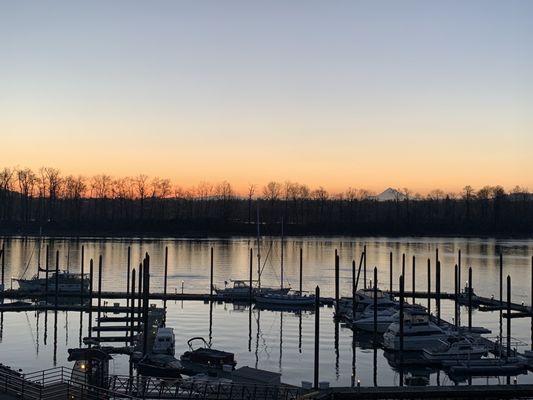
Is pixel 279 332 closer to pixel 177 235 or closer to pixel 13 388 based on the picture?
Result: pixel 13 388

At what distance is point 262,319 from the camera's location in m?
56.2

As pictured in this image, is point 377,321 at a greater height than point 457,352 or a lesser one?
greater

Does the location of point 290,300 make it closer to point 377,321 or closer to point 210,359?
point 377,321

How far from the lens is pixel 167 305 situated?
62.2 metres

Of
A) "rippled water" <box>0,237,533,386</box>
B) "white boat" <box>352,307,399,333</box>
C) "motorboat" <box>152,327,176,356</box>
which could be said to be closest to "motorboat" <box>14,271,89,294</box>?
"rippled water" <box>0,237,533,386</box>

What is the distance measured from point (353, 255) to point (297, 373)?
85928 millimetres

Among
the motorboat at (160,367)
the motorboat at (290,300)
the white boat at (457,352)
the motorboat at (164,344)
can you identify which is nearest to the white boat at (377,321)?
the white boat at (457,352)

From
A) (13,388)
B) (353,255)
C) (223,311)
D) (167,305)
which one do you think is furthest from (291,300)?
(353,255)

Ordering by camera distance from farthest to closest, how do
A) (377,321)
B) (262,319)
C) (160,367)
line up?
(262,319) < (377,321) < (160,367)

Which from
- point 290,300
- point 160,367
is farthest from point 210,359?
point 290,300

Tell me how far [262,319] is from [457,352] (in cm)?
2098

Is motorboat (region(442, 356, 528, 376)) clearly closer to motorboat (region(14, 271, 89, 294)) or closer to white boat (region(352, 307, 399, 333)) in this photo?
white boat (region(352, 307, 399, 333))

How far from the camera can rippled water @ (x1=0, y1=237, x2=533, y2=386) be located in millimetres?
39531

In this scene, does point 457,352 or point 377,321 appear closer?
point 457,352
